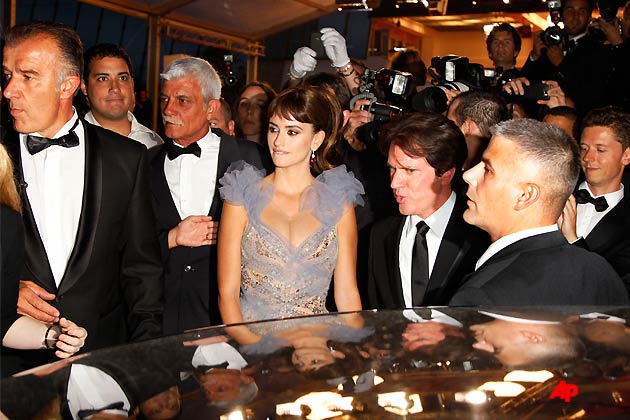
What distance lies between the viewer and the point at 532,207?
1.96 m

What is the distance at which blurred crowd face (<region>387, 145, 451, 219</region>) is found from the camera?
278 centimetres

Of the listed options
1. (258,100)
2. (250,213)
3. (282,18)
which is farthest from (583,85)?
(282,18)

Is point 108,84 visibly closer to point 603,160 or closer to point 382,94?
point 382,94

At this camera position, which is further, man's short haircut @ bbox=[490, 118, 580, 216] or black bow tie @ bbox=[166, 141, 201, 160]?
black bow tie @ bbox=[166, 141, 201, 160]

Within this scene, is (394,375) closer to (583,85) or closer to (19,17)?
(583,85)

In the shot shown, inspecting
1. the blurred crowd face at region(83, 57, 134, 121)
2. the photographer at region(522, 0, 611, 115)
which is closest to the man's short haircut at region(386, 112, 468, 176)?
the blurred crowd face at region(83, 57, 134, 121)

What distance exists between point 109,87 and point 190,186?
88cm

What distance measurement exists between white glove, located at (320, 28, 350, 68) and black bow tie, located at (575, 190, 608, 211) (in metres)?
1.37

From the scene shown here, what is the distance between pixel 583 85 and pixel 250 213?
9.40ft

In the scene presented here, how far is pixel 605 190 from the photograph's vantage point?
3621 mm

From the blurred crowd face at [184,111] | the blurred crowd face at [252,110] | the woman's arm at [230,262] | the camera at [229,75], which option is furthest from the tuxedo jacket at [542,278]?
the camera at [229,75]

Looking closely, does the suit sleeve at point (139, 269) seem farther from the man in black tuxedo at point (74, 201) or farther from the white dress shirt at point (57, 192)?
the white dress shirt at point (57, 192)

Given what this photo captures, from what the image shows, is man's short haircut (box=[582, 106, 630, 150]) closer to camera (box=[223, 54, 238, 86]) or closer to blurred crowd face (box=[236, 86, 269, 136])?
blurred crowd face (box=[236, 86, 269, 136])

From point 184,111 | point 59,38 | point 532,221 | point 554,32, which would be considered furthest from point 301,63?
point 532,221
